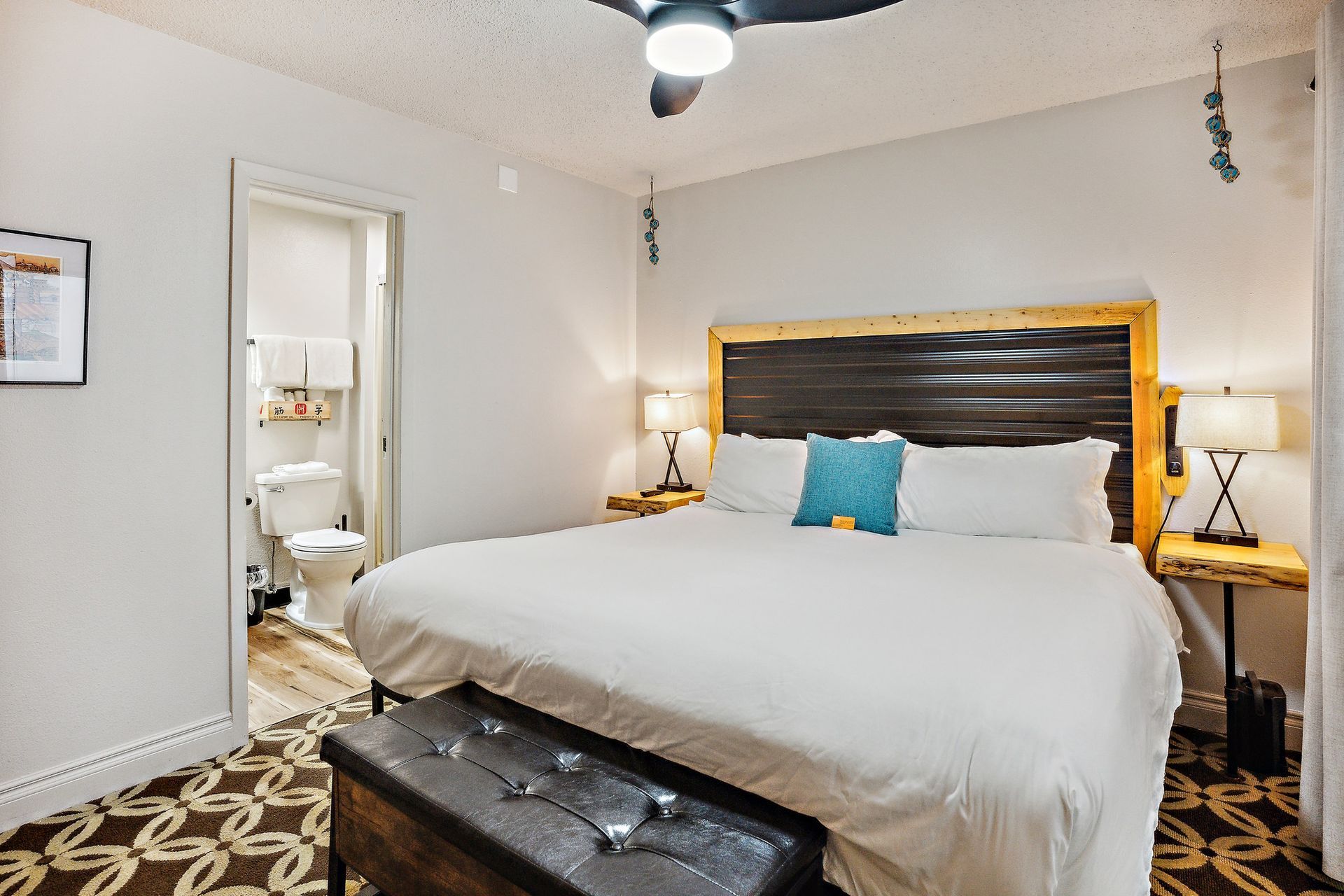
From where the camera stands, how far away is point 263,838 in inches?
81.3

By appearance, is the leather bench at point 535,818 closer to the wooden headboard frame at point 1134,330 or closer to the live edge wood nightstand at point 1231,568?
the live edge wood nightstand at point 1231,568

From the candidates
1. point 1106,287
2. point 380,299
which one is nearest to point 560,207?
point 380,299

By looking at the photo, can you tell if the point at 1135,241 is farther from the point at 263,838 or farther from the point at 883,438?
the point at 263,838

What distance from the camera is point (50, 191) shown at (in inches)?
88.8

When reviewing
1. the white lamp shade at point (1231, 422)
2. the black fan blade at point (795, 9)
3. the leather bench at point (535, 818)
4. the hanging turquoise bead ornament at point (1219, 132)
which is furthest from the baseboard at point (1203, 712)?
the black fan blade at point (795, 9)

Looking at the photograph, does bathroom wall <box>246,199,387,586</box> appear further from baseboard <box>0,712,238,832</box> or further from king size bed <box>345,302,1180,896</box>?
king size bed <box>345,302,1180,896</box>

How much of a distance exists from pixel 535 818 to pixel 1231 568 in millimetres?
2408

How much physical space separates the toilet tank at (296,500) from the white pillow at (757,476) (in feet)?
8.00

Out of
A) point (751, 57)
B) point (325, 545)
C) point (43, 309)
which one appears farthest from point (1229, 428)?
point (325, 545)

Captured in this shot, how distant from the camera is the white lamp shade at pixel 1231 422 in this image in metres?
2.49

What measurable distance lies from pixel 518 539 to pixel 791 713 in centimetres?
152

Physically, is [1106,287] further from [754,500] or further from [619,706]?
[619,706]

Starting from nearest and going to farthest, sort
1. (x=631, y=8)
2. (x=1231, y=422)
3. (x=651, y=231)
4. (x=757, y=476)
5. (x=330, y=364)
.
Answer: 1. (x=631, y=8)
2. (x=1231, y=422)
3. (x=757, y=476)
4. (x=651, y=231)
5. (x=330, y=364)

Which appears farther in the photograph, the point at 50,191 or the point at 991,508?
the point at 991,508
